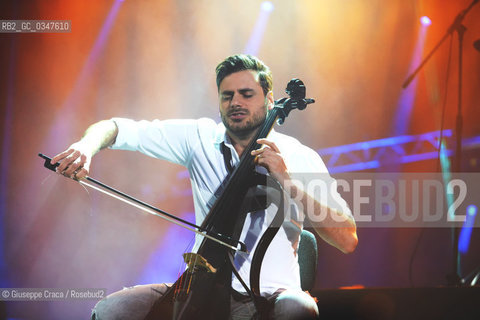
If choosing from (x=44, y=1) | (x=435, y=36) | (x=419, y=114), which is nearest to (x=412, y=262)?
(x=419, y=114)

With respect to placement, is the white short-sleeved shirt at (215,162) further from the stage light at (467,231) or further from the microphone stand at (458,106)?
the stage light at (467,231)

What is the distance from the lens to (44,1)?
113 inches

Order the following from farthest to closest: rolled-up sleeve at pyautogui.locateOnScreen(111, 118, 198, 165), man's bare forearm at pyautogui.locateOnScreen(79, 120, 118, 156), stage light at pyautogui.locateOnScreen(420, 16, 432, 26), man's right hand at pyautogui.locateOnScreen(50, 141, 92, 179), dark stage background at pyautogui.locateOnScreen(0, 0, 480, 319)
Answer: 1. stage light at pyautogui.locateOnScreen(420, 16, 432, 26)
2. dark stage background at pyautogui.locateOnScreen(0, 0, 480, 319)
3. rolled-up sleeve at pyautogui.locateOnScreen(111, 118, 198, 165)
4. man's bare forearm at pyautogui.locateOnScreen(79, 120, 118, 156)
5. man's right hand at pyautogui.locateOnScreen(50, 141, 92, 179)

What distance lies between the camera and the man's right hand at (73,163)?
4.88 feet

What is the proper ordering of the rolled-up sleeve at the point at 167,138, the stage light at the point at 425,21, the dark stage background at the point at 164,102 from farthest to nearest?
the stage light at the point at 425,21
the dark stage background at the point at 164,102
the rolled-up sleeve at the point at 167,138

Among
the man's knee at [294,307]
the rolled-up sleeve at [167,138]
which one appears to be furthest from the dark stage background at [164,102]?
the man's knee at [294,307]

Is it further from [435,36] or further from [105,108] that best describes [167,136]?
[435,36]

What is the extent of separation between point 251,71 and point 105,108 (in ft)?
4.44

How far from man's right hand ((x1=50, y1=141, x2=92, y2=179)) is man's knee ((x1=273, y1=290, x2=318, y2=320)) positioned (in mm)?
830

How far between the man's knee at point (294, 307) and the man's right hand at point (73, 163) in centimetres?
83

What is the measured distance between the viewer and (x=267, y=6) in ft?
10.8

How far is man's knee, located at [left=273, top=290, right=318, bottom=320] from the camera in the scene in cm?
149

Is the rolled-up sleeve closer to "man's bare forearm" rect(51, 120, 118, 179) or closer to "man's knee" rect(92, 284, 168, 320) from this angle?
"man's bare forearm" rect(51, 120, 118, 179)

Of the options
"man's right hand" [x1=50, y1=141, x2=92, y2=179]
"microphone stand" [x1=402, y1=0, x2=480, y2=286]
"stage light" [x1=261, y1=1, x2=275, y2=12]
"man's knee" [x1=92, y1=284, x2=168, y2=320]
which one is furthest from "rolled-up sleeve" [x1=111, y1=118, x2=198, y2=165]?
"microphone stand" [x1=402, y1=0, x2=480, y2=286]
